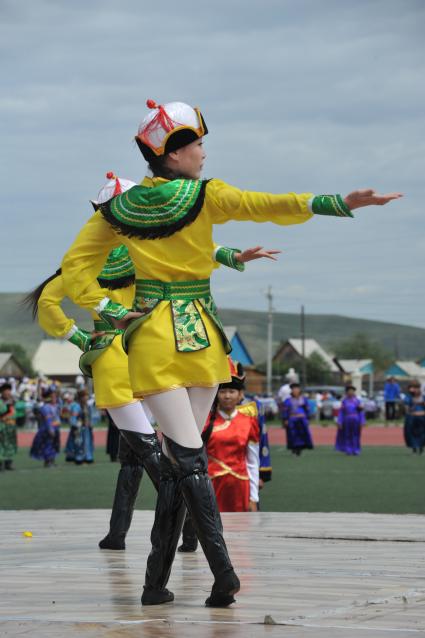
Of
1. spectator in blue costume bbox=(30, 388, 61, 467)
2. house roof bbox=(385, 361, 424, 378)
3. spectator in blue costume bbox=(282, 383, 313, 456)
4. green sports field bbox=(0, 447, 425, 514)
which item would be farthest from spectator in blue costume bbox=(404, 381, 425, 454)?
house roof bbox=(385, 361, 424, 378)

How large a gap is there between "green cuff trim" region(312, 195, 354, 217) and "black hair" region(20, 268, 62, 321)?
2.86 m

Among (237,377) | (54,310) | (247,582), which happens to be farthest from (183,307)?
(237,377)

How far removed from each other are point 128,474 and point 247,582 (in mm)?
2019

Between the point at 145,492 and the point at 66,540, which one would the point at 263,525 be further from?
the point at 145,492

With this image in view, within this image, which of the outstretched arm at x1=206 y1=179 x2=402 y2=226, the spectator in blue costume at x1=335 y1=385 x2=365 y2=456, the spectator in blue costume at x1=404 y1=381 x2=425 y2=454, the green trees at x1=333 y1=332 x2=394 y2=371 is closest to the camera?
the outstretched arm at x1=206 y1=179 x2=402 y2=226

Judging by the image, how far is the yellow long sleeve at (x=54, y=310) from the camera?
7387 millimetres

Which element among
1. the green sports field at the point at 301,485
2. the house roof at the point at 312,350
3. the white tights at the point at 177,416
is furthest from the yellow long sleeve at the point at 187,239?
the house roof at the point at 312,350

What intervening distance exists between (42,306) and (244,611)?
3.05m

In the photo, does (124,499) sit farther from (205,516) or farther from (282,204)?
(282,204)

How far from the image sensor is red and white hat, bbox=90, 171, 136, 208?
742cm

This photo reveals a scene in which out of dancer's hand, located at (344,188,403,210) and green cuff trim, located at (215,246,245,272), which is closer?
dancer's hand, located at (344,188,403,210)

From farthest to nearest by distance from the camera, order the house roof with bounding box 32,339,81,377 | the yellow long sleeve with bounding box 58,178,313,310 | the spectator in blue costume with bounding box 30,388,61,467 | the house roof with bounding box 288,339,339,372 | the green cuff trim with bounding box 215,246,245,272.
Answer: the house roof with bounding box 32,339,81,377
the house roof with bounding box 288,339,339,372
the spectator in blue costume with bounding box 30,388,61,467
the green cuff trim with bounding box 215,246,245,272
the yellow long sleeve with bounding box 58,178,313,310

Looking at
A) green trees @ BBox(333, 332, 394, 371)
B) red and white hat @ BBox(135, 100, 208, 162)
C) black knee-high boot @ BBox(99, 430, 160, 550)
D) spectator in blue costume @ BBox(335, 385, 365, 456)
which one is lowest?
green trees @ BBox(333, 332, 394, 371)

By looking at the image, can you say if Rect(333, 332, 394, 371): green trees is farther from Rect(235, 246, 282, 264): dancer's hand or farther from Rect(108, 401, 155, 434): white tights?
Rect(235, 246, 282, 264): dancer's hand
